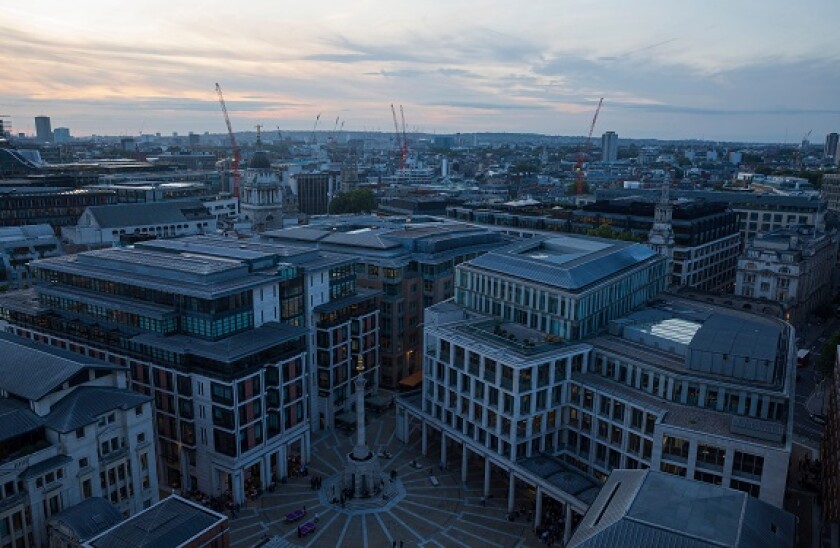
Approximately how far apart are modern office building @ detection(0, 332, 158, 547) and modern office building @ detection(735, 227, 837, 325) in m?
137

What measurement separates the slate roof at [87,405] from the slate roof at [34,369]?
230 cm

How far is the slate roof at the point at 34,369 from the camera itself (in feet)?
227

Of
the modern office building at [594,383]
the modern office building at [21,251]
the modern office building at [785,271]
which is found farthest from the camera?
the modern office building at [21,251]

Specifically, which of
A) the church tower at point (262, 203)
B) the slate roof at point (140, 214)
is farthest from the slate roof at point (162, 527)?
the church tower at point (262, 203)

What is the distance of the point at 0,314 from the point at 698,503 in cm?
10566

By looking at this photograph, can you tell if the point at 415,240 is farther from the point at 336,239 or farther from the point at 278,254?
the point at 278,254

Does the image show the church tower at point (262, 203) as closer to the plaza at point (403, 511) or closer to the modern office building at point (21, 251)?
the modern office building at point (21, 251)

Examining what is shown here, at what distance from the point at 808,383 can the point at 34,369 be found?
127 metres

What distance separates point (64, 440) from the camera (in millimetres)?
66125

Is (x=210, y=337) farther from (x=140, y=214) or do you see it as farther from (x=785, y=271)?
(x=785, y=271)

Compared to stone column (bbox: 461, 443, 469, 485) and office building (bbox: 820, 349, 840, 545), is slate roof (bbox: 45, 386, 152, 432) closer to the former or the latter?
stone column (bbox: 461, 443, 469, 485)

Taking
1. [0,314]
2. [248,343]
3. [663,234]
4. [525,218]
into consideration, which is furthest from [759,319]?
[0,314]

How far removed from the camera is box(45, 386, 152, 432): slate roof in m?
67.2

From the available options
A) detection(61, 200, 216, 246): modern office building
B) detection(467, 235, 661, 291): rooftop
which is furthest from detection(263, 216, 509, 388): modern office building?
detection(61, 200, 216, 246): modern office building
